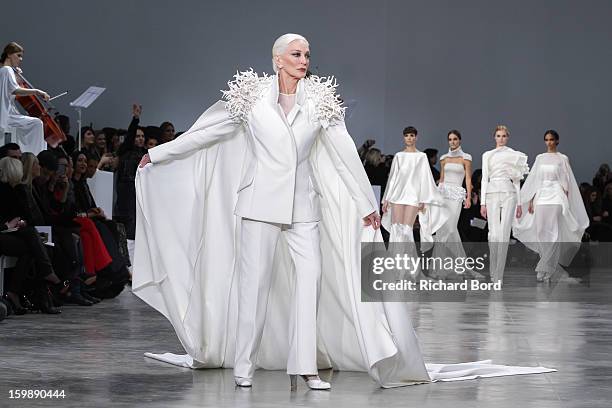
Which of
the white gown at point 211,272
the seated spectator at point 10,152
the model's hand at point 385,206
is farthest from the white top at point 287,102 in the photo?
the model's hand at point 385,206

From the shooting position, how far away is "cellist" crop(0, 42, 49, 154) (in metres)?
11.5

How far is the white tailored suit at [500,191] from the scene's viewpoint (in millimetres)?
13781

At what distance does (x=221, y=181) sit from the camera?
6.27m

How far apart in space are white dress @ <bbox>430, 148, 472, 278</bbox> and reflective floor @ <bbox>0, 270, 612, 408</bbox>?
4672 millimetres

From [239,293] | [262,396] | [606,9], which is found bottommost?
[262,396]

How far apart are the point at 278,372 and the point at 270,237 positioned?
94 centimetres

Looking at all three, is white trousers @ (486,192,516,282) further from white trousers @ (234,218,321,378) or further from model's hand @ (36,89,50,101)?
white trousers @ (234,218,321,378)

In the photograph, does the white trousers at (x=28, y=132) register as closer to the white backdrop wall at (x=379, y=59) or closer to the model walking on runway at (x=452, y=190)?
the white backdrop wall at (x=379, y=59)

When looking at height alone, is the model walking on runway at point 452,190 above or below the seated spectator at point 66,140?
below

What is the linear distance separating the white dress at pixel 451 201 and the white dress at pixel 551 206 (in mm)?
778

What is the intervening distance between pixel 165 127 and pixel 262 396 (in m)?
8.51

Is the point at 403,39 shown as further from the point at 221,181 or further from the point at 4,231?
the point at 221,181

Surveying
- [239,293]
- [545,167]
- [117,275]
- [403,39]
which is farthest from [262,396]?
[403,39]

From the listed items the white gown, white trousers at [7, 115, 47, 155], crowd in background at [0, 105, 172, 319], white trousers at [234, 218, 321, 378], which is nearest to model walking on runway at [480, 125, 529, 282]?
crowd in background at [0, 105, 172, 319]
